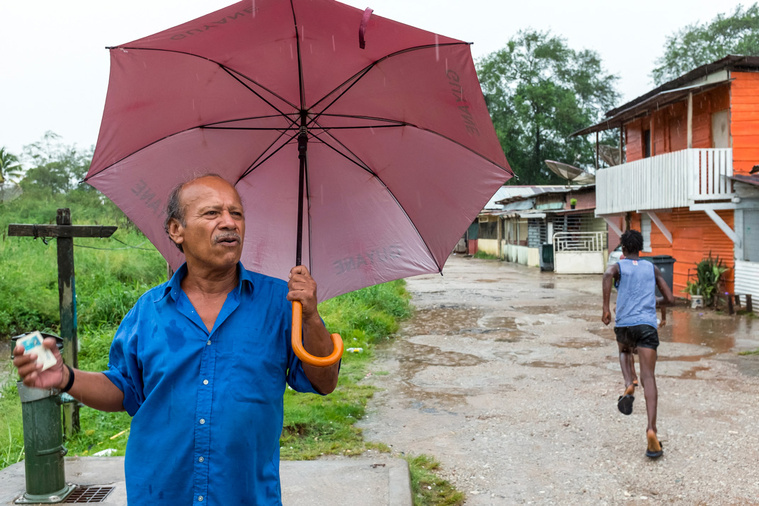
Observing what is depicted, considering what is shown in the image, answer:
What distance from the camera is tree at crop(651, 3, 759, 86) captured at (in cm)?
4175

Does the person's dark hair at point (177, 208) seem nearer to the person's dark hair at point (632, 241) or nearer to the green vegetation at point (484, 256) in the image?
the person's dark hair at point (632, 241)

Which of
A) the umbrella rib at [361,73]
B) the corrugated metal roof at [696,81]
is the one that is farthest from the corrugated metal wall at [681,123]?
the umbrella rib at [361,73]

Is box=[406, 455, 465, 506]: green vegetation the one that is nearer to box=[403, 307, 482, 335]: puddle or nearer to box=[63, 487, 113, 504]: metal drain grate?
box=[63, 487, 113, 504]: metal drain grate

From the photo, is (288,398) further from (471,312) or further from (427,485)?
(471,312)

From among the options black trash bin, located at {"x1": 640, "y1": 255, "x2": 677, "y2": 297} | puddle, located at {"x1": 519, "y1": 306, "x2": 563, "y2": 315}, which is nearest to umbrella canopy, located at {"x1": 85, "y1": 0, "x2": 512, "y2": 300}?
puddle, located at {"x1": 519, "y1": 306, "x2": 563, "y2": 315}

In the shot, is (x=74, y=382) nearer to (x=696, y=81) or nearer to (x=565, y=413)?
(x=565, y=413)

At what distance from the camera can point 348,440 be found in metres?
5.49

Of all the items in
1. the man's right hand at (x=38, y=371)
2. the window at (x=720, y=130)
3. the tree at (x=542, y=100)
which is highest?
the tree at (x=542, y=100)

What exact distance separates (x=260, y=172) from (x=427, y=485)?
2791mm

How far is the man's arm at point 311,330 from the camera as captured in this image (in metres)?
1.96

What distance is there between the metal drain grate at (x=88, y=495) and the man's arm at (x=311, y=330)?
100 inches

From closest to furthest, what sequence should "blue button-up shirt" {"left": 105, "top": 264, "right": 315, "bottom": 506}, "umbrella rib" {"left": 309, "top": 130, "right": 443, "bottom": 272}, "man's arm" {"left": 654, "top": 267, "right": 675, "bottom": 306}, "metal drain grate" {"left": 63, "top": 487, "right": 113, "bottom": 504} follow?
"blue button-up shirt" {"left": 105, "top": 264, "right": 315, "bottom": 506}
"umbrella rib" {"left": 309, "top": 130, "right": 443, "bottom": 272}
"metal drain grate" {"left": 63, "top": 487, "right": 113, "bottom": 504}
"man's arm" {"left": 654, "top": 267, "right": 675, "bottom": 306}

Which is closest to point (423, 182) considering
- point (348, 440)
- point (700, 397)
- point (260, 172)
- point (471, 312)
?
point (260, 172)

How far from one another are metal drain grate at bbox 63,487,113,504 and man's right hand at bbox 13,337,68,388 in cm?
235
